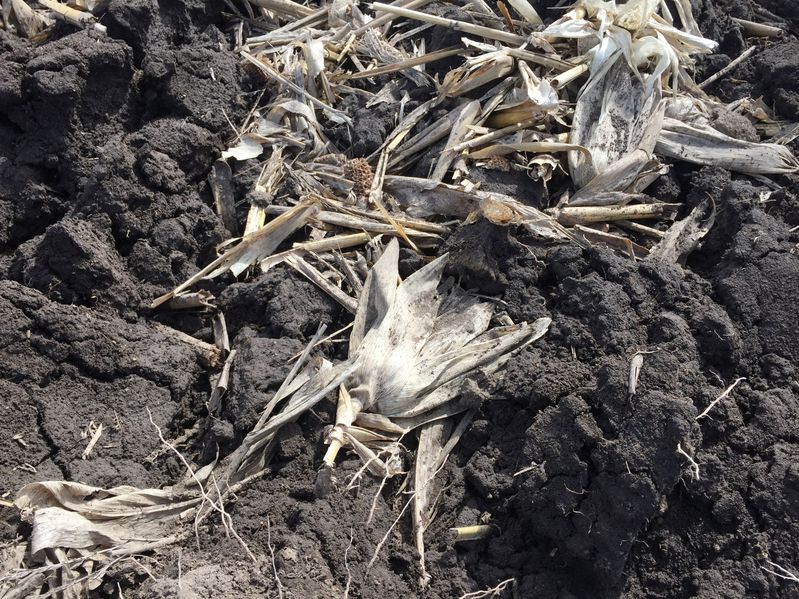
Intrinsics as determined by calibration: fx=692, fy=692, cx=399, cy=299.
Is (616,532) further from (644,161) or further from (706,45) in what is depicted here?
(706,45)

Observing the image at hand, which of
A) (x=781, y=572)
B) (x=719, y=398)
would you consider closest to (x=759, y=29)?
(x=719, y=398)

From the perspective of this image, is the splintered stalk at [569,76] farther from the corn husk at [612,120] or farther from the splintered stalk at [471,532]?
the splintered stalk at [471,532]

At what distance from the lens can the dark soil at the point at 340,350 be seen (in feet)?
7.77

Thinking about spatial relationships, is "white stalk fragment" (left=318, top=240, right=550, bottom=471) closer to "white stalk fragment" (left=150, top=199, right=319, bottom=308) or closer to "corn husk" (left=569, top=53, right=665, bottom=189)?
"white stalk fragment" (left=150, top=199, right=319, bottom=308)

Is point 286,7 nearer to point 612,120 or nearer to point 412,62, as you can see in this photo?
point 412,62

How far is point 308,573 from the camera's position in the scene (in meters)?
2.26

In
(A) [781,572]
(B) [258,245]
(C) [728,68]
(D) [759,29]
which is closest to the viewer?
(A) [781,572]

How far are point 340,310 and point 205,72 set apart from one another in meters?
1.45

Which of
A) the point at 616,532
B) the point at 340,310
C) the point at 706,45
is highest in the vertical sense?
the point at 706,45

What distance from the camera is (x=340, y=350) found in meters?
2.85

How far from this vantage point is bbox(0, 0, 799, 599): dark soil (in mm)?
2369

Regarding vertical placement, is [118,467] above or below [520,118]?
below

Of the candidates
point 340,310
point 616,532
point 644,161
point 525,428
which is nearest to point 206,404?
point 340,310

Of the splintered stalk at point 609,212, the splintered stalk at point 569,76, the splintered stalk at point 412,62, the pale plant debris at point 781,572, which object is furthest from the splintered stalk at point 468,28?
the pale plant debris at point 781,572
